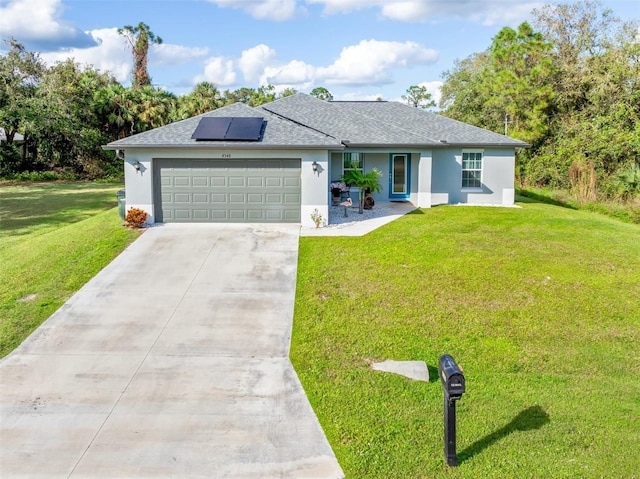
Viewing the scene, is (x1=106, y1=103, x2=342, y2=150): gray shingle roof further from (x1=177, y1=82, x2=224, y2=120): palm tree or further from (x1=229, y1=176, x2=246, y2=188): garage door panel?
(x1=177, y1=82, x2=224, y2=120): palm tree

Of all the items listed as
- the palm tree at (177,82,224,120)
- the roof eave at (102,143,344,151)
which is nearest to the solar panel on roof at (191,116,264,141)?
the roof eave at (102,143,344,151)

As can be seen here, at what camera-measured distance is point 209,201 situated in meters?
16.5

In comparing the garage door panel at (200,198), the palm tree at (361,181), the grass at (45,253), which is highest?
the palm tree at (361,181)

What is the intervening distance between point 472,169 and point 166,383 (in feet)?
54.8

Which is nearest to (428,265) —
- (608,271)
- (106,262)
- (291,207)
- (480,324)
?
(480,324)

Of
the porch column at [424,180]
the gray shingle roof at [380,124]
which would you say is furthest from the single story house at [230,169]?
the porch column at [424,180]

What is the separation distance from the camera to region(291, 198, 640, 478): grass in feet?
19.7

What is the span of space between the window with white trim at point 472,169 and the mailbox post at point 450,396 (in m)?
16.5

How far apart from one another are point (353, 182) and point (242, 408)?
1291cm

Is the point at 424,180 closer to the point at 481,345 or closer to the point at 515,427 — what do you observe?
the point at 481,345

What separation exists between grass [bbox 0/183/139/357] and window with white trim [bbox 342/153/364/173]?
8738mm

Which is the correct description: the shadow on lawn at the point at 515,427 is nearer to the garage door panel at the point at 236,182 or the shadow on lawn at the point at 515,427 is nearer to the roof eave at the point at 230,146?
the roof eave at the point at 230,146

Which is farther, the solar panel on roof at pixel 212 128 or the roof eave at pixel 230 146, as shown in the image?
the solar panel on roof at pixel 212 128

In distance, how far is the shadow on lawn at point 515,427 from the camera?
5.99 m
